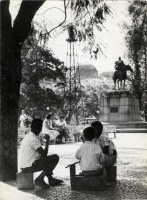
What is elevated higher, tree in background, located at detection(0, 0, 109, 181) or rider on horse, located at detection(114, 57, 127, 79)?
rider on horse, located at detection(114, 57, 127, 79)

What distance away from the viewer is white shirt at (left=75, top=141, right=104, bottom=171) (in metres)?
7.42

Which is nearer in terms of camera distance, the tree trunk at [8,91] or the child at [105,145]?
the child at [105,145]

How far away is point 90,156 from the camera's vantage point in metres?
7.45

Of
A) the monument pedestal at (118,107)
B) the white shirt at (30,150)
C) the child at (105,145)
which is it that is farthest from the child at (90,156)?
the monument pedestal at (118,107)

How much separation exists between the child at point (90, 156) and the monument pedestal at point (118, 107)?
27494 millimetres

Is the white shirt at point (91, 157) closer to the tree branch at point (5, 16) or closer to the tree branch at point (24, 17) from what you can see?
the tree branch at point (24, 17)

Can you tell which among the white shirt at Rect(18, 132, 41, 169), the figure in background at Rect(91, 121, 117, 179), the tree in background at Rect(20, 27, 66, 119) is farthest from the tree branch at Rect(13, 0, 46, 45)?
the tree in background at Rect(20, 27, 66, 119)

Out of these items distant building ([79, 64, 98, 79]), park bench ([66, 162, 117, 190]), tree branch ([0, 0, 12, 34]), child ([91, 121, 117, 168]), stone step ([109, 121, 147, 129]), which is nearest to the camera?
park bench ([66, 162, 117, 190])

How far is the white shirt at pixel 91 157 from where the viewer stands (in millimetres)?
7418

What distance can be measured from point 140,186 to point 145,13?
454 cm

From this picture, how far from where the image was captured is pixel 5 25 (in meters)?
8.71

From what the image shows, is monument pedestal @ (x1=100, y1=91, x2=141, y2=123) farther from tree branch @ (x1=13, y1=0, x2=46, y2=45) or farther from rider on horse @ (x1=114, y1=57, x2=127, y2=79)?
tree branch @ (x1=13, y1=0, x2=46, y2=45)

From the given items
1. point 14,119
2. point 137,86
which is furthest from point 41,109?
point 14,119

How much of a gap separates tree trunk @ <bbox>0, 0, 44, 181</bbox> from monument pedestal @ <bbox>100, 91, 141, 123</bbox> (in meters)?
26.5
